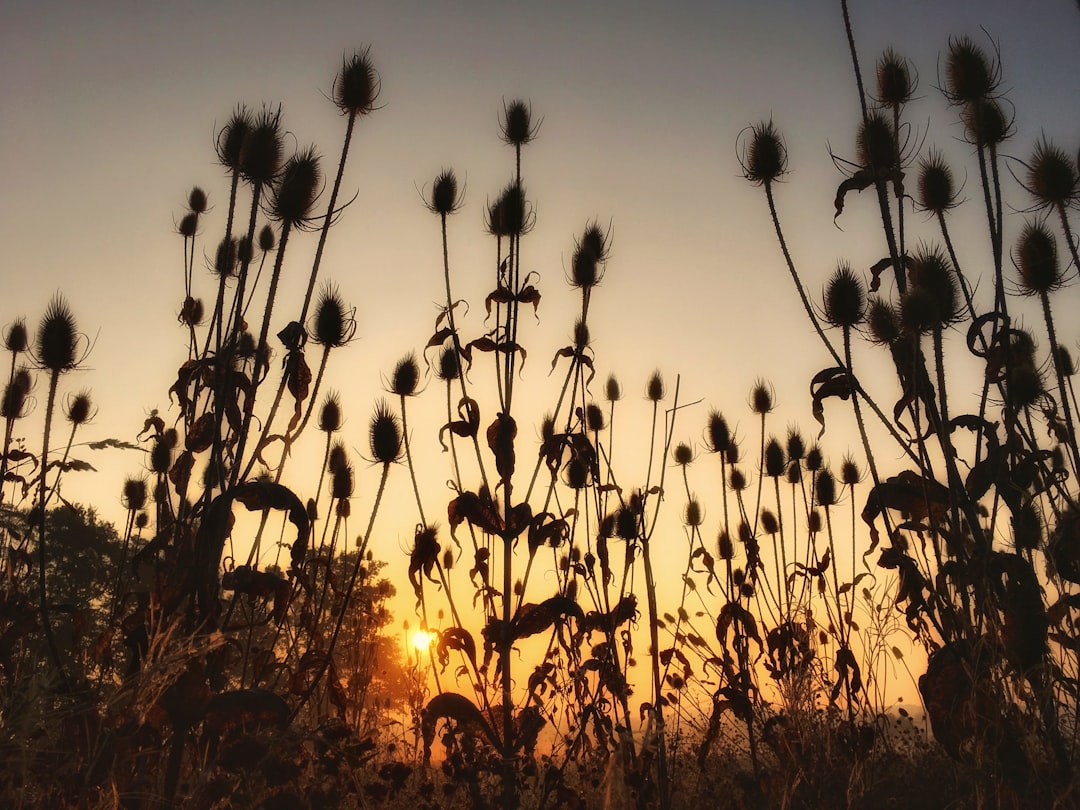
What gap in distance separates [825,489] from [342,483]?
14.4 ft

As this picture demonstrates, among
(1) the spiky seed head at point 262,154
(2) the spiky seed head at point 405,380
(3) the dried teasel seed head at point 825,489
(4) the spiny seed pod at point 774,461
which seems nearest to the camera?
(1) the spiky seed head at point 262,154

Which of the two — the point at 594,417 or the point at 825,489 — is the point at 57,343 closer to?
the point at 594,417

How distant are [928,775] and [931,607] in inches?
197

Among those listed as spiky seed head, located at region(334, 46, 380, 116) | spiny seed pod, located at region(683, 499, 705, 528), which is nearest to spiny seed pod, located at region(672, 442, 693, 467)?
spiny seed pod, located at region(683, 499, 705, 528)

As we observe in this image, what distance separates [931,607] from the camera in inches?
154

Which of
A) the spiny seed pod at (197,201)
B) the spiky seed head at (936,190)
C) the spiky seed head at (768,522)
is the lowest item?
the spiky seed head at (768,522)

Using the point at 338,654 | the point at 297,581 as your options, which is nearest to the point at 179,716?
the point at 297,581

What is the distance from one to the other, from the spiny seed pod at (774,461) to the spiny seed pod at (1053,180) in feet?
10.0

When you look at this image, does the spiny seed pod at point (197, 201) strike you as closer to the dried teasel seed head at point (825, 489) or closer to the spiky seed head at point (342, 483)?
the spiky seed head at point (342, 483)

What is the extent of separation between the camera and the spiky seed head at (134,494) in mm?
Result: 7925

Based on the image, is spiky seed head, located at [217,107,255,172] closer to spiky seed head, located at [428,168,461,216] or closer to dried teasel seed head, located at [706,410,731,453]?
spiky seed head, located at [428,168,461,216]

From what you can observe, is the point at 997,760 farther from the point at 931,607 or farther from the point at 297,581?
the point at 297,581

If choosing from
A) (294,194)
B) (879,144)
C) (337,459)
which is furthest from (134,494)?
(879,144)

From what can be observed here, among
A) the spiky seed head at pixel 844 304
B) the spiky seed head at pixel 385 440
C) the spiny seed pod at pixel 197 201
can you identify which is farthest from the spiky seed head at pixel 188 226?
the spiky seed head at pixel 844 304
